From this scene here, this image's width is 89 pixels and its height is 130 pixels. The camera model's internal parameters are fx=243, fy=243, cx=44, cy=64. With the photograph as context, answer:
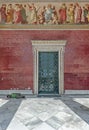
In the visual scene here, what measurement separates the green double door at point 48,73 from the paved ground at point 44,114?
1.71 m

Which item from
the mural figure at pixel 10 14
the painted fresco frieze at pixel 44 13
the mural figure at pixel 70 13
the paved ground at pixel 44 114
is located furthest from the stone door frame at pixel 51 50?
the mural figure at pixel 10 14

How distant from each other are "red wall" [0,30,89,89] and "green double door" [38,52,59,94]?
629 millimetres

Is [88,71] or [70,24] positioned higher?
[70,24]

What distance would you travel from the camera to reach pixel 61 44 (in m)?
15.2

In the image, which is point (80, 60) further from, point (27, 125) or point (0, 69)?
point (27, 125)

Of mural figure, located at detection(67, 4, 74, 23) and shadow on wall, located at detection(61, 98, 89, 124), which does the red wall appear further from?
shadow on wall, located at detection(61, 98, 89, 124)

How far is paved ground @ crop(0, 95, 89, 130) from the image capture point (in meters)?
8.94

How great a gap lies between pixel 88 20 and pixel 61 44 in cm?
227

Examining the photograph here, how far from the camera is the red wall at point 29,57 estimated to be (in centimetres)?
1531

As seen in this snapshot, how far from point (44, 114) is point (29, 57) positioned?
5.70 m

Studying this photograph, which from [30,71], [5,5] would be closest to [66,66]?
[30,71]

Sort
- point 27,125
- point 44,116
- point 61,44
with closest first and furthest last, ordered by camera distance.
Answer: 1. point 27,125
2. point 44,116
3. point 61,44

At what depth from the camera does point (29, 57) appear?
15.3 m

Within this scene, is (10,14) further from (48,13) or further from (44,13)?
(48,13)
